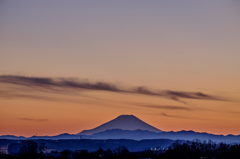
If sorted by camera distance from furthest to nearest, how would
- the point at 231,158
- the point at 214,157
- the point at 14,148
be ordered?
the point at 14,148 < the point at 214,157 < the point at 231,158

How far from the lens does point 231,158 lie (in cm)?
8400

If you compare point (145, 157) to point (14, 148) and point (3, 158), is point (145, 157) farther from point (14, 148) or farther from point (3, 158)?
point (14, 148)

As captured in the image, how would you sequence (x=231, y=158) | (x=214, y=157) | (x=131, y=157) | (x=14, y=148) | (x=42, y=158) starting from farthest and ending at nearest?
(x=14, y=148), (x=131, y=157), (x=42, y=158), (x=214, y=157), (x=231, y=158)

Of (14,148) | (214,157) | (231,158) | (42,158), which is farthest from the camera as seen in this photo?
(14,148)

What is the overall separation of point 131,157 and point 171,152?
13192 mm

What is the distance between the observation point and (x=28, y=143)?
163 metres

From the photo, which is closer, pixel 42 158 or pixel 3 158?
pixel 3 158

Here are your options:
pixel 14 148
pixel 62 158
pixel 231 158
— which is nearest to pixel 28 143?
pixel 14 148

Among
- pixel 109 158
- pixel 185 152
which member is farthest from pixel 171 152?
pixel 109 158

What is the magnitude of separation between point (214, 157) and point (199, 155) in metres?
4.33

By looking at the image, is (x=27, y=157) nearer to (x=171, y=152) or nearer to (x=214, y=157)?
(x=171, y=152)

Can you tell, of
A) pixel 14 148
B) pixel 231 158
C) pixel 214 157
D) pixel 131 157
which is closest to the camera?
pixel 231 158

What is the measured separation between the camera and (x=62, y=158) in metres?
112

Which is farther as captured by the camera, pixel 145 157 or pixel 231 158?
pixel 145 157
